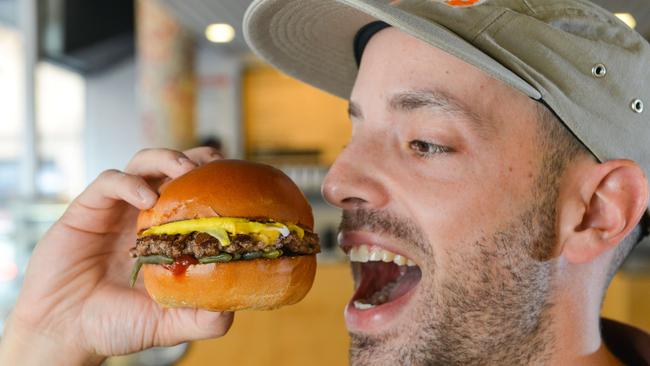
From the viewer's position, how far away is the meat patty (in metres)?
1.27

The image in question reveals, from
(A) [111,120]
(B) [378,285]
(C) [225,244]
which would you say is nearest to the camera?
(C) [225,244]

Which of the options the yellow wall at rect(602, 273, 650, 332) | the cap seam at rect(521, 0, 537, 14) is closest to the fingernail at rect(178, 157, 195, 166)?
the cap seam at rect(521, 0, 537, 14)

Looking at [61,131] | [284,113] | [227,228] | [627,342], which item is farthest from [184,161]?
[61,131]

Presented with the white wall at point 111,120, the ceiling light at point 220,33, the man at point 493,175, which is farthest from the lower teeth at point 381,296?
the white wall at point 111,120

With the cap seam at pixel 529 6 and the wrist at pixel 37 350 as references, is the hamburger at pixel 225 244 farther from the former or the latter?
the cap seam at pixel 529 6

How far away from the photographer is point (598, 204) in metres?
1.35

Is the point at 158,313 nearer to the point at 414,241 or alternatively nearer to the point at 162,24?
the point at 414,241

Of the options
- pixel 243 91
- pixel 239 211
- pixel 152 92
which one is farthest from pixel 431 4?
pixel 243 91

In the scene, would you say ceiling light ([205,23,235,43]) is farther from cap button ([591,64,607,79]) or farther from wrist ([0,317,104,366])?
cap button ([591,64,607,79])

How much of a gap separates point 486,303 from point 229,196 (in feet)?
1.70

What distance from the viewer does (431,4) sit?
1.33m

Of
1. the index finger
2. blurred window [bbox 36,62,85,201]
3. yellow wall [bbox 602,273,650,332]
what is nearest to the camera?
the index finger

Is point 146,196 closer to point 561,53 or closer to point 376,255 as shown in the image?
point 376,255

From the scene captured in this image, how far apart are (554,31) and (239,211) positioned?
679 mm
